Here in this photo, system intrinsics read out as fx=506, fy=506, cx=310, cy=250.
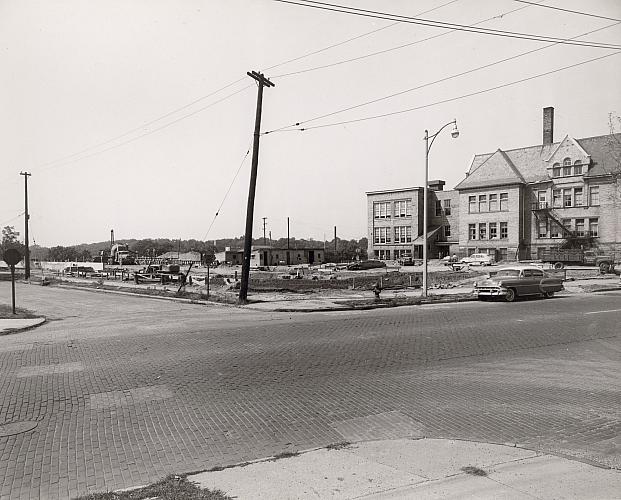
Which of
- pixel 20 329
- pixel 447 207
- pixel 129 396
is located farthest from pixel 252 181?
pixel 447 207

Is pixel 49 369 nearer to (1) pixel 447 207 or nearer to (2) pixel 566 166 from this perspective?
(2) pixel 566 166

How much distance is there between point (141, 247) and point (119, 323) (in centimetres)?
16762

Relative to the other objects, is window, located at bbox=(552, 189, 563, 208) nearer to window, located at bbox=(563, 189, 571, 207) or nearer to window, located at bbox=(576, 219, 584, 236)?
window, located at bbox=(563, 189, 571, 207)

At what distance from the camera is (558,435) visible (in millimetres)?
6293

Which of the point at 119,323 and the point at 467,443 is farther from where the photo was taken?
the point at 119,323

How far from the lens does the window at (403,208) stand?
7731 centimetres

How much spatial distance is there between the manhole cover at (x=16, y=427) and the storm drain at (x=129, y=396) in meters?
0.90

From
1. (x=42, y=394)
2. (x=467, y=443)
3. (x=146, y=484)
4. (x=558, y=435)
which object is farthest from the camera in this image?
(x=42, y=394)

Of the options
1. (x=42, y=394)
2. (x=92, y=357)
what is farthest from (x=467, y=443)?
(x=92, y=357)

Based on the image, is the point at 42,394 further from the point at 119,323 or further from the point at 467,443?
the point at 119,323

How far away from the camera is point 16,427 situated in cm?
666

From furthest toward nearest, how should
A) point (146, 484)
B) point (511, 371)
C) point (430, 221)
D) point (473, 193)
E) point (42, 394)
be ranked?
1. point (430, 221)
2. point (473, 193)
3. point (511, 371)
4. point (42, 394)
5. point (146, 484)

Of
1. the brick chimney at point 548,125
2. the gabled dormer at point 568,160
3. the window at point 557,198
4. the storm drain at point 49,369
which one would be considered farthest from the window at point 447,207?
the storm drain at point 49,369

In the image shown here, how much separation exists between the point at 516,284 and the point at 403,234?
5469cm
